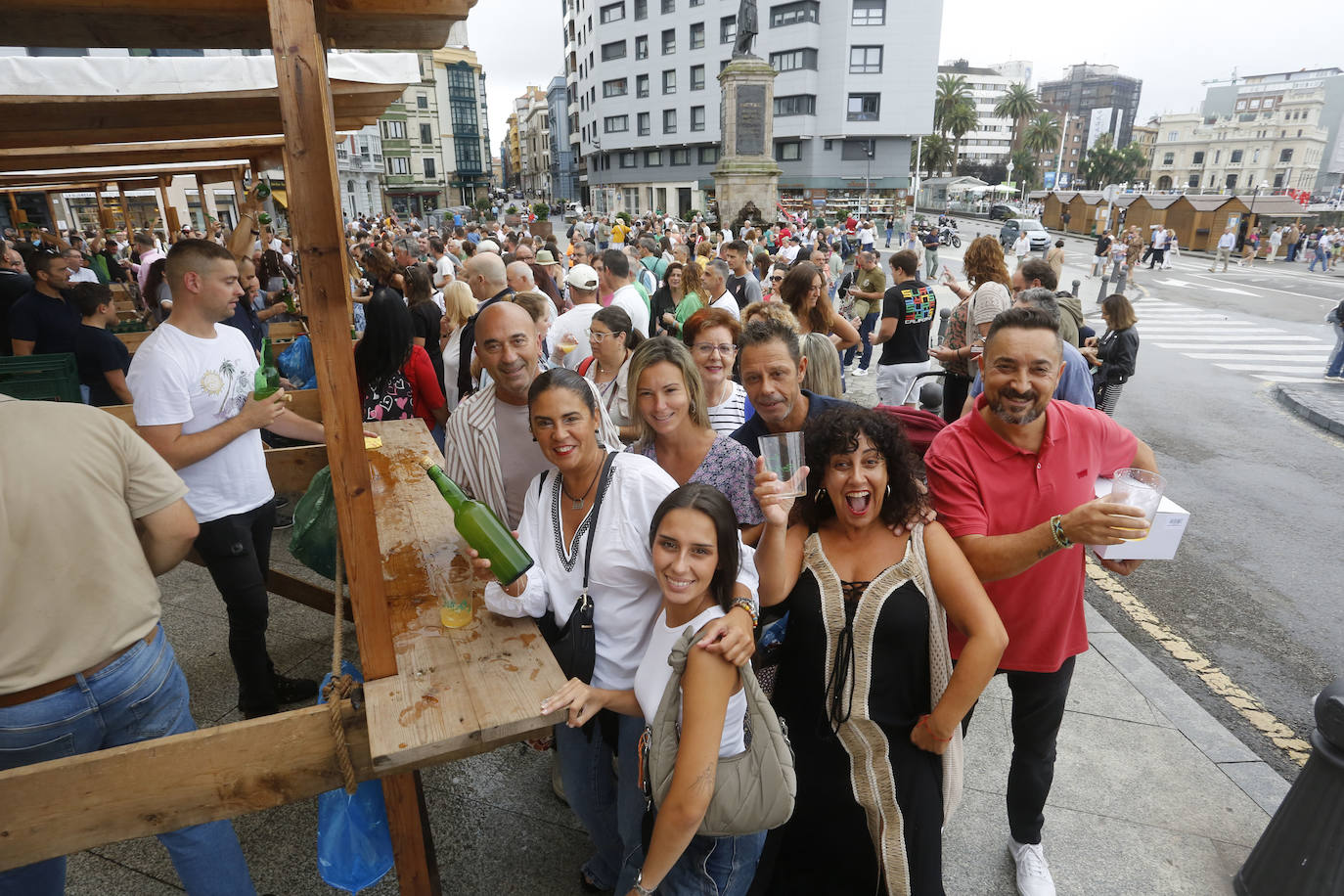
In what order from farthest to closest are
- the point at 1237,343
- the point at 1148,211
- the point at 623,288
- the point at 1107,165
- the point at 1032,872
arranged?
the point at 1107,165, the point at 1148,211, the point at 1237,343, the point at 623,288, the point at 1032,872

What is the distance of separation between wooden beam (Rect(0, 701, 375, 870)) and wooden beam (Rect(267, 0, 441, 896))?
210 mm

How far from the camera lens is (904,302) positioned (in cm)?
634

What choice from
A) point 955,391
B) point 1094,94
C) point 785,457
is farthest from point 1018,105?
point 785,457

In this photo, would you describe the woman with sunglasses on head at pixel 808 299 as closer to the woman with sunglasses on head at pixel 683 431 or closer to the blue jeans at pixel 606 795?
the woman with sunglasses on head at pixel 683 431

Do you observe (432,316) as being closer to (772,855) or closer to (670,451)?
(670,451)

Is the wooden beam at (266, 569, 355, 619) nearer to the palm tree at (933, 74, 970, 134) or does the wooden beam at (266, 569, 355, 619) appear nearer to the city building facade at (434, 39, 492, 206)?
the city building facade at (434, 39, 492, 206)

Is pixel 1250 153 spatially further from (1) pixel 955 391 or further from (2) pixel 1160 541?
(2) pixel 1160 541

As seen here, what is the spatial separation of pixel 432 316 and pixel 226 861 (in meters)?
4.16

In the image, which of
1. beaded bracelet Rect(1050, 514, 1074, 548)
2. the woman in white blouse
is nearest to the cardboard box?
beaded bracelet Rect(1050, 514, 1074, 548)

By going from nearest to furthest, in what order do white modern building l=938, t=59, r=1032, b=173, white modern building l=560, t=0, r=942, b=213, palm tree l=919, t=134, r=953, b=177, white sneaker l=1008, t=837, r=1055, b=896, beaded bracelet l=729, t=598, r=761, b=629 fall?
1. beaded bracelet l=729, t=598, r=761, b=629
2. white sneaker l=1008, t=837, r=1055, b=896
3. white modern building l=560, t=0, r=942, b=213
4. palm tree l=919, t=134, r=953, b=177
5. white modern building l=938, t=59, r=1032, b=173

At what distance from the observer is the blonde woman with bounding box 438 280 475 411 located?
481cm

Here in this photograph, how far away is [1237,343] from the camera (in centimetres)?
1334

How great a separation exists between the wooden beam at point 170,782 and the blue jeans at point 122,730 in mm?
255

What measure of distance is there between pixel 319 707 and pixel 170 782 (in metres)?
0.37
